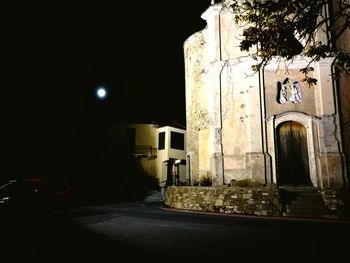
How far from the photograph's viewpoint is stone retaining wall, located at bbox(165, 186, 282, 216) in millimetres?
14179

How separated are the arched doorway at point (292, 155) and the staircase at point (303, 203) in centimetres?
105

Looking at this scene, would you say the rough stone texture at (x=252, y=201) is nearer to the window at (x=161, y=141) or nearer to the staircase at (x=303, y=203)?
the staircase at (x=303, y=203)

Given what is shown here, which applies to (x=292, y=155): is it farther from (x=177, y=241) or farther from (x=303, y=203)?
(x=177, y=241)

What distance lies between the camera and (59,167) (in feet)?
103

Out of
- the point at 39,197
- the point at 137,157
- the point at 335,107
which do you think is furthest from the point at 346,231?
the point at 137,157

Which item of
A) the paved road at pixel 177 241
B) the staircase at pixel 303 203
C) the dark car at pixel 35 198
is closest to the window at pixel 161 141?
the staircase at pixel 303 203

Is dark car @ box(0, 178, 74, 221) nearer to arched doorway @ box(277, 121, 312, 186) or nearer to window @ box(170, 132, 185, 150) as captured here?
arched doorway @ box(277, 121, 312, 186)

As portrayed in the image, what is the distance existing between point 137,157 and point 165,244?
89.9 feet

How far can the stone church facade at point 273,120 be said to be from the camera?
53.4 feet

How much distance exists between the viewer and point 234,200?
1487 cm

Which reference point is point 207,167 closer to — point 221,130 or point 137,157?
point 221,130

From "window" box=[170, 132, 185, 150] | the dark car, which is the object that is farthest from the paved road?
"window" box=[170, 132, 185, 150]

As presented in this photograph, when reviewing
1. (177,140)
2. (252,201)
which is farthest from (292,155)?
(177,140)

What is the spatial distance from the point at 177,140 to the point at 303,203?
2143 cm
